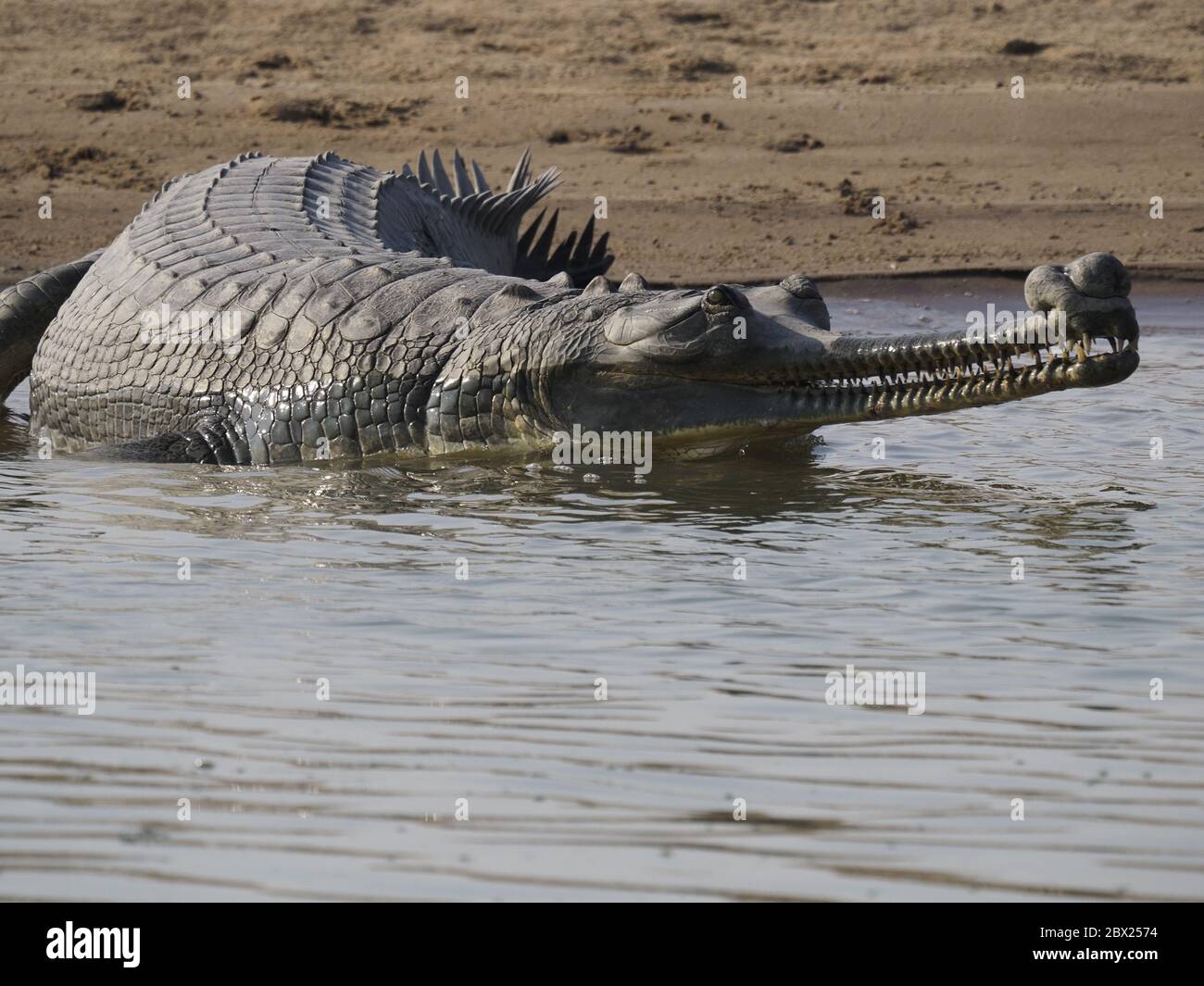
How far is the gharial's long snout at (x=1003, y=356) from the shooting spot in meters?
5.08

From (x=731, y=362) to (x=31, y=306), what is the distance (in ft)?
13.4

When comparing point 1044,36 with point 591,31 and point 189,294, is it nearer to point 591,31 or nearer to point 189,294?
point 591,31

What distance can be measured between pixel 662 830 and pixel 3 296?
6.52 metres

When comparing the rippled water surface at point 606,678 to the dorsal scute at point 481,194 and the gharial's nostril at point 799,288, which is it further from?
the dorsal scute at point 481,194

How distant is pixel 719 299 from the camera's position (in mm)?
5680

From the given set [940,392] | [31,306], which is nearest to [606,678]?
[940,392]

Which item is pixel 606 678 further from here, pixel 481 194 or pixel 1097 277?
pixel 481 194

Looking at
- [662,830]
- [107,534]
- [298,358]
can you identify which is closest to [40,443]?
[298,358]

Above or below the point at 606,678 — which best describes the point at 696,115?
above

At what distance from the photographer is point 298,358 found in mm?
6297

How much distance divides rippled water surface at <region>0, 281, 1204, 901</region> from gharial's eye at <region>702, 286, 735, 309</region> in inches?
24.9

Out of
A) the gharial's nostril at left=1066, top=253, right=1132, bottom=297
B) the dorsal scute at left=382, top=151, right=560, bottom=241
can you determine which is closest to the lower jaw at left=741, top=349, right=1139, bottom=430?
the gharial's nostril at left=1066, top=253, right=1132, bottom=297

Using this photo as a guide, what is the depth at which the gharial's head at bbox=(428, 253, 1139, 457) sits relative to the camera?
5.14 meters

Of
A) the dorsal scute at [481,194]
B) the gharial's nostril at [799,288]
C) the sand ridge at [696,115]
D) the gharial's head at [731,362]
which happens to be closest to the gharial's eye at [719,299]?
the gharial's head at [731,362]
